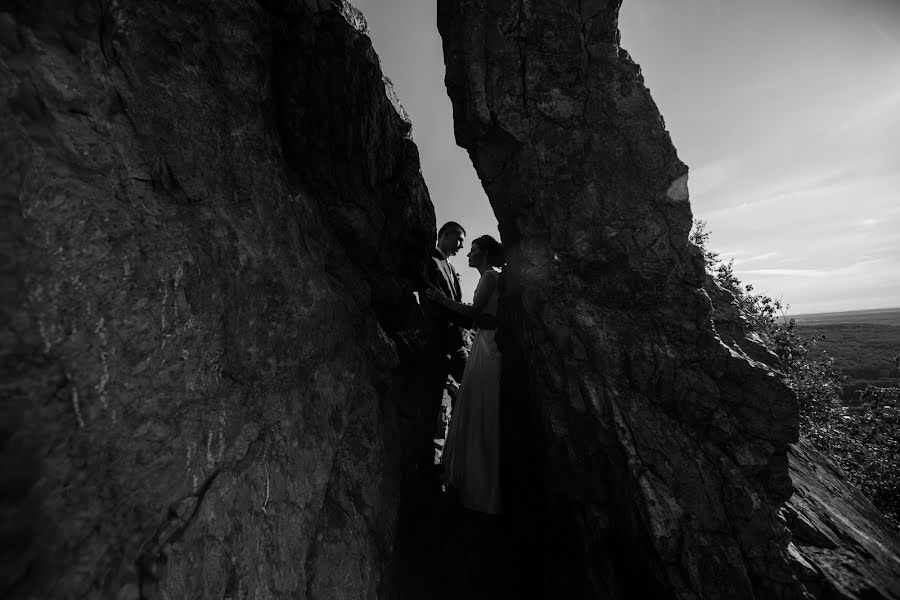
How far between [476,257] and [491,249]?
1.24 feet

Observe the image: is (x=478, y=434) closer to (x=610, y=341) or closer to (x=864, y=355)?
(x=610, y=341)

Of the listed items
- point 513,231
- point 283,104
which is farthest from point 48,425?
point 513,231

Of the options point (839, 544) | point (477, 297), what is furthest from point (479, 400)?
point (839, 544)

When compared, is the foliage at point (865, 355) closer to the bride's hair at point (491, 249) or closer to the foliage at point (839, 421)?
the foliage at point (839, 421)

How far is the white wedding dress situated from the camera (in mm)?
6332

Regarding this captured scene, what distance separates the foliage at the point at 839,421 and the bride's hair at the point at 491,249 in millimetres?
13055

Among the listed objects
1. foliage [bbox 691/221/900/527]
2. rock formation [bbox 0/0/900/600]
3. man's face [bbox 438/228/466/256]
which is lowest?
foliage [bbox 691/221/900/527]

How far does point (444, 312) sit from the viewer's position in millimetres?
→ 7879

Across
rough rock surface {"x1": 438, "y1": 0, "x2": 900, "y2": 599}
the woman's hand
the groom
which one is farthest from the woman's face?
rough rock surface {"x1": 438, "y1": 0, "x2": 900, "y2": 599}

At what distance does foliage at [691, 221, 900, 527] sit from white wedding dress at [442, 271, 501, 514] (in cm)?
1397

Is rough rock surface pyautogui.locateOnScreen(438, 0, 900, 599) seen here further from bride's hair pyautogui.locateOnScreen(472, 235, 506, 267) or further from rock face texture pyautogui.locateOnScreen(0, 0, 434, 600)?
rock face texture pyautogui.locateOnScreen(0, 0, 434, 600)

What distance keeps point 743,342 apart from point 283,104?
705 centimetres

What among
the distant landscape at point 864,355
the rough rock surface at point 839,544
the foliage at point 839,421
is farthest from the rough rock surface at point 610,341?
the distant landscape at point 864,355

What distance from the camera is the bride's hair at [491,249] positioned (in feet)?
24.7
